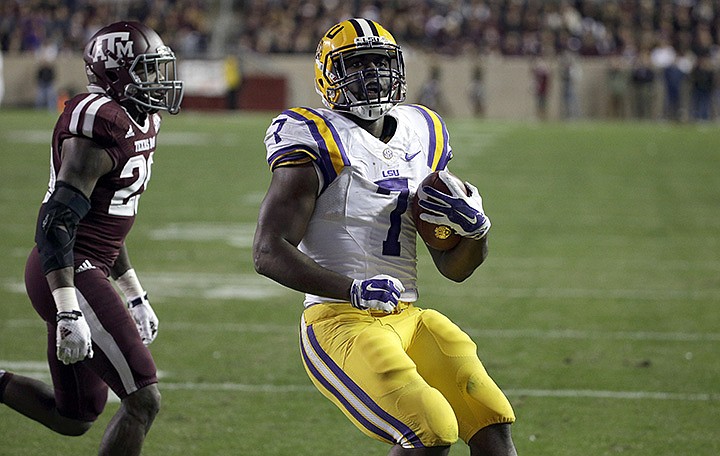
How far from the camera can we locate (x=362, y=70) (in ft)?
11.0

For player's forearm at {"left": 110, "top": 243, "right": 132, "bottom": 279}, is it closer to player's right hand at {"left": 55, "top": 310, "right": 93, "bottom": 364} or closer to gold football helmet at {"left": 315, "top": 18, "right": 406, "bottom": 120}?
player's right hand at {"left": 55, "top": 310, "right": 93, "bottom": 364}

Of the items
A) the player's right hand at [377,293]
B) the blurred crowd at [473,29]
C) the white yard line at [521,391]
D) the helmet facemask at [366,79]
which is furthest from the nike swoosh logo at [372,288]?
the blurred crowd at [473,29]

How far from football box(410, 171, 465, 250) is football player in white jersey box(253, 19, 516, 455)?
0.08 feet

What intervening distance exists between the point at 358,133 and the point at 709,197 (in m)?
9.72

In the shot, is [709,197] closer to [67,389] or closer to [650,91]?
[67,389]

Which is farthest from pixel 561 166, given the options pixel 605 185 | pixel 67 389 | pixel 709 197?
pixel 67 389

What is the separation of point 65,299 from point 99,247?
0.34 m

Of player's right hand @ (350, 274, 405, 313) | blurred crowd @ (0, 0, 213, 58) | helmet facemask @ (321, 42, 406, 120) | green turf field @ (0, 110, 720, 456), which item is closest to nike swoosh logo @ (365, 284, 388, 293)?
player's right hand @ (350, 274, 405, 313)

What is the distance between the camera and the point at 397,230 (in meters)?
3.33

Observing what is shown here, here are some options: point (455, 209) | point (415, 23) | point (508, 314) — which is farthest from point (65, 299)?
point (415, 23)

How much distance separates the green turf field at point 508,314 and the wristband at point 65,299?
1.09m

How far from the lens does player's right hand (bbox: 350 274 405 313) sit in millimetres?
3016

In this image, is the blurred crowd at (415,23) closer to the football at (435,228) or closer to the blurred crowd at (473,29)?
the blurred crowd at (473,29)

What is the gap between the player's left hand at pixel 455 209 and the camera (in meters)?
3.16
